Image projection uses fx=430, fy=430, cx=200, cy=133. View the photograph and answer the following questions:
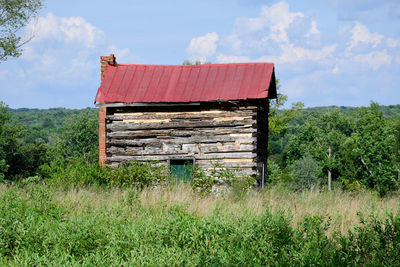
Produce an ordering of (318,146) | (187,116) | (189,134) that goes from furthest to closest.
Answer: (318,146), (187,116), (189,134)

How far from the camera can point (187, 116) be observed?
655 inches

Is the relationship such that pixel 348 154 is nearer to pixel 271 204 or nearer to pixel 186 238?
pixel 271 204

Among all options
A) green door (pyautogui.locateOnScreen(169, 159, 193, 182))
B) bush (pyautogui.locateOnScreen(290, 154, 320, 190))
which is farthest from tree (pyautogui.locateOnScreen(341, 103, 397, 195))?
green door (pyautogui.locateOnScreen(169, 159, 193, 182))

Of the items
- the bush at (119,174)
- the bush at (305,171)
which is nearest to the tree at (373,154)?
the bush at (305,171)

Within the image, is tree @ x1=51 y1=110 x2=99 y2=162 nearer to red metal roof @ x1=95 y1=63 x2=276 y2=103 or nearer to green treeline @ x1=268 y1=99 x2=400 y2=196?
green treeline @ x1=268 y1=99 x2=400 y2=196

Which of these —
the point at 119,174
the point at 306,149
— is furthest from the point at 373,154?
the point at 119,174

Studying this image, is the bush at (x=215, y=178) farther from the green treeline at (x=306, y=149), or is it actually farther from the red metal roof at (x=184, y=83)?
the green treeline at (x=306, y=149)

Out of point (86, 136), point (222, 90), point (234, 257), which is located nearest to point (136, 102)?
point (222, 90)

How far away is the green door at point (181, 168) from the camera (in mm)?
16328

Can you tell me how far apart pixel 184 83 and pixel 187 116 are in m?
1.43

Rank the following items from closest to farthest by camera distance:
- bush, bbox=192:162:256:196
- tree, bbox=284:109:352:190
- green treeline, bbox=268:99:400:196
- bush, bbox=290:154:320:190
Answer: bush, bbox=192:162:256:196
green treeline, bbox=268:99:400:196
bush, bbox=290:154:320:190
tree, bbox=284:109:352:190

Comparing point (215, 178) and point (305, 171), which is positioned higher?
point (215, 178)

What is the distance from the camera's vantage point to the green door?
16.3 m

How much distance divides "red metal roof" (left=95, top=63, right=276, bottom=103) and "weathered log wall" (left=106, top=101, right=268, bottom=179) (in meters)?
0.47
